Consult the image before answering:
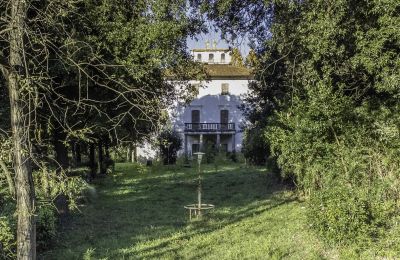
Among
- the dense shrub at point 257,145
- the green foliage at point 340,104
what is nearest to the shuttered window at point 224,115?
the dense shrub at point 257,145

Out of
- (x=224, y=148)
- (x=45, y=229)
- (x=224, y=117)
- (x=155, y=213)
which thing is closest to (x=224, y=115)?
(x=224, y=117)

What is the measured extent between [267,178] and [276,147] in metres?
8.41

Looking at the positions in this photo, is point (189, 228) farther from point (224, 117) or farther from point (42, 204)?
point (224, 117)

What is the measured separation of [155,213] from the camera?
1286cm

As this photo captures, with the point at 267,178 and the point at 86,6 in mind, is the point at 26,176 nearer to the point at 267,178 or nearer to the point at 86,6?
the point at 86,6

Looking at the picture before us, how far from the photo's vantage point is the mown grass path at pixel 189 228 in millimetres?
7933

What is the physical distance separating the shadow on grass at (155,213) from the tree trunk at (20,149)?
3.49 m

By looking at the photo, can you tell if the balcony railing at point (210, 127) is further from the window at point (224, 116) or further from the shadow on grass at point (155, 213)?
the shadow on grass at point (155, 213)

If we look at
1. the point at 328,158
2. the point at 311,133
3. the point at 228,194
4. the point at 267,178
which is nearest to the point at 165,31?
the point at 311,133

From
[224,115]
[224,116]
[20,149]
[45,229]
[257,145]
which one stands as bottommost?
[45,229]

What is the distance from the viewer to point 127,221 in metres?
11.8

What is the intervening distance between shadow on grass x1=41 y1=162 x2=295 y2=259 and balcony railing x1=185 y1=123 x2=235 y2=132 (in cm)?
2363

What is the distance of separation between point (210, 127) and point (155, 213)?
33.0 m

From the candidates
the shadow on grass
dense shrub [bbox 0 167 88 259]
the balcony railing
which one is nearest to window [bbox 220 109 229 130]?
the balcony railing
